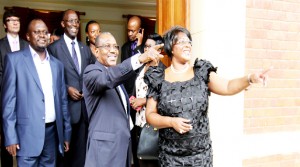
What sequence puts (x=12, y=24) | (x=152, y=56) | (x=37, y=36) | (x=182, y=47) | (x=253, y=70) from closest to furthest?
1. (x=152, y=56)
2. (x=182, y=47)
3. (x=37, y=36)
4. (x=253, y=70)
5. (x=12, y=24)

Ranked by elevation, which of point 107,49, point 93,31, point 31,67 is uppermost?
point 93,31

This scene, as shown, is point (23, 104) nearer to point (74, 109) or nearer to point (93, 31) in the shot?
point (74, 109)

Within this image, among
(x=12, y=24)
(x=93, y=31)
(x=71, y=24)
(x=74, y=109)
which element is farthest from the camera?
(x=93, y=31)

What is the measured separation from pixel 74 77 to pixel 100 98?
4.54 feet

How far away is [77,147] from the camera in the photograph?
4.14 metres

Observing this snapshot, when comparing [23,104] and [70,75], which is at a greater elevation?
[70,75]

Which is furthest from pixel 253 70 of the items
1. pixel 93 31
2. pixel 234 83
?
pixel 93 31

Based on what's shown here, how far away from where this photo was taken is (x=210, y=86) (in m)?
2.64

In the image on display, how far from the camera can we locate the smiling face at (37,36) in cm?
339

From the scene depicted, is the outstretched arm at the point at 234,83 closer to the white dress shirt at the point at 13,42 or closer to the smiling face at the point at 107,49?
the smiling face at the point at 107,49

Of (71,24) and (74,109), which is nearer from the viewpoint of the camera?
(74,109)

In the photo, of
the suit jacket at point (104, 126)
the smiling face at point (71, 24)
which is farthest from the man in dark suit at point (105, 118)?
the smiling face at point (71, 24)

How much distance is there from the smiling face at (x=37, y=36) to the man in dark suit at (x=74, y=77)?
24.4 inches

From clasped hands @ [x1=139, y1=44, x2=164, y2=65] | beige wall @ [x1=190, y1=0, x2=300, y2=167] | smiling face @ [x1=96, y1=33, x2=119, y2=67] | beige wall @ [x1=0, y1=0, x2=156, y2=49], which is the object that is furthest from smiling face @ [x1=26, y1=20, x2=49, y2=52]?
beige wall @ [x1=0, y1=0, x2=156, y2=49]
